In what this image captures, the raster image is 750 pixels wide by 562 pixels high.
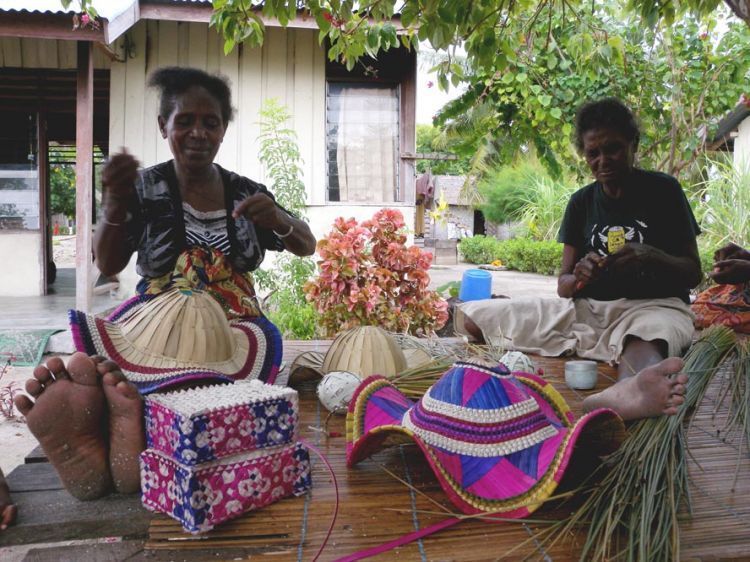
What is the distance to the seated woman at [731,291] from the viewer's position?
299 cm

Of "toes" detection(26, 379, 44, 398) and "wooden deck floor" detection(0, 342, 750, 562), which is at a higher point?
"toes" detection(26, 379, 44, 398)

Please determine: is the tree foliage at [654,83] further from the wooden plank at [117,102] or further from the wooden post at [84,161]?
the wooden plank at [117,102]

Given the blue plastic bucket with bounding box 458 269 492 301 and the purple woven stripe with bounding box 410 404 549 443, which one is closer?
the purple woven stripe with bounding box 410 404 549 443

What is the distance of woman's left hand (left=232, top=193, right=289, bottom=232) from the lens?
229 centimetres

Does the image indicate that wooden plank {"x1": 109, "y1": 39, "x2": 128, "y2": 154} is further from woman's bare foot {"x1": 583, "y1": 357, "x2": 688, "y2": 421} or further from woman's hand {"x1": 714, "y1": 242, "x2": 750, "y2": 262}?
woman's bare foot {"x1": 583, "y1": 357, "x2": 688, "y2": 421}

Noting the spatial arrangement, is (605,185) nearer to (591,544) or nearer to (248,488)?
(591,544)

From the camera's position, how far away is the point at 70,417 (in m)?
1.57

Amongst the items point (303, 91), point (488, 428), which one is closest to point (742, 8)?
point (488, 428)

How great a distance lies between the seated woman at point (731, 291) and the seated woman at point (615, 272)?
185mm

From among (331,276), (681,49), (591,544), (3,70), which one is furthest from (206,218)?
(3,70)

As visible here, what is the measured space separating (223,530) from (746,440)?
158 centimetres

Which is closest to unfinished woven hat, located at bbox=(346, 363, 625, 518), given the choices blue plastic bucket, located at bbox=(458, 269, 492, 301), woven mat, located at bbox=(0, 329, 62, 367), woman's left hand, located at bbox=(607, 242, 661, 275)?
woman's left hand, located at bbox=(607, 242, 661, 275)

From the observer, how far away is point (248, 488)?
5.06 feet

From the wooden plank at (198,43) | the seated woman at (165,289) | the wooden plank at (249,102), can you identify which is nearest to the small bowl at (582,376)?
the seated woman at (165,289)
